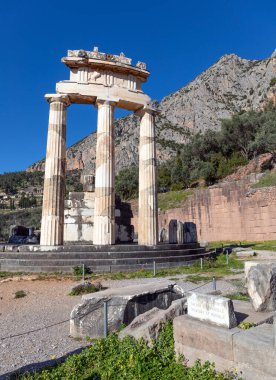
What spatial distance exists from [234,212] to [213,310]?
89.1 feet

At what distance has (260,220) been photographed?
1074 inches

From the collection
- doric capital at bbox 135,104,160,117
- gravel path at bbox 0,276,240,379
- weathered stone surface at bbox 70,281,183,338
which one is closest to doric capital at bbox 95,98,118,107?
doric capital at bbox 135,104,160,117

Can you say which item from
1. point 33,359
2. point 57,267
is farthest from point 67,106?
point 33,359

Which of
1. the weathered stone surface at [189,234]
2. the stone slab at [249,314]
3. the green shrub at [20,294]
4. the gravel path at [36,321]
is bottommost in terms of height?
the gravel path at [36,321]

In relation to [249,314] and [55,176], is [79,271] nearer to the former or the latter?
[55,176]

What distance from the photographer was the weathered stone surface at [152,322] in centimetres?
461

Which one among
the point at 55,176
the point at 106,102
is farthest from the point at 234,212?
the point at 55,176

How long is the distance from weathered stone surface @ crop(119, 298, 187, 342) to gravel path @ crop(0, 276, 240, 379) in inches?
40.2

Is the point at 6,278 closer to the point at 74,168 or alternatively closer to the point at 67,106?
the point at 67,106

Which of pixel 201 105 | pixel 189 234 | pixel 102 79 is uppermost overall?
pixel 201 105

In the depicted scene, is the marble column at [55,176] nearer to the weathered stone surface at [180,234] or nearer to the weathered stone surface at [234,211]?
the weathered stone surface at [180,234]

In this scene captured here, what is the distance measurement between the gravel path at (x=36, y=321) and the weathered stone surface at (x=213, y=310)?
2.22 m

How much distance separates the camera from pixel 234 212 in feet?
97.8

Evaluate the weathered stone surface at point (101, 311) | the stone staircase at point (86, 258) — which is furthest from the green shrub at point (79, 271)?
the weathered stone surface at point (101, 311)
